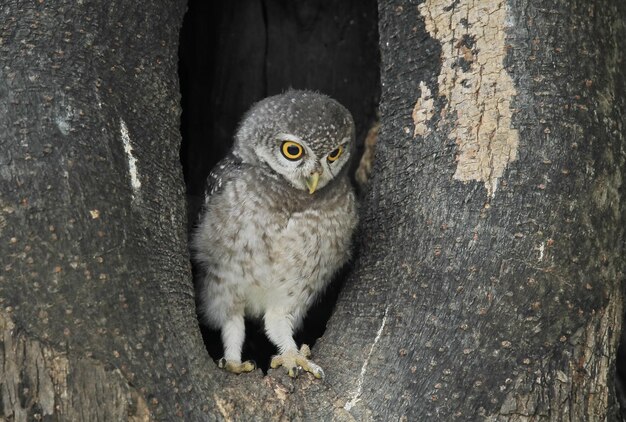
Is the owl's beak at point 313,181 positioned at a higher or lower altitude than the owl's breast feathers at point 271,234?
higher

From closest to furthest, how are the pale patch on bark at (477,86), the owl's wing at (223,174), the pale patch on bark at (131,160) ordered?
the pale patch on bark at (131,160)
the pale patch on bark at (477,86)
the owl's wing at (223,174)

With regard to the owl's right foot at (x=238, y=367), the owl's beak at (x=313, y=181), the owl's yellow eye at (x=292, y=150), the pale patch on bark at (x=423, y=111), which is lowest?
the owl's right foot at (x=238, y=367)

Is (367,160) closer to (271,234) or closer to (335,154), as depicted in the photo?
(335,154)

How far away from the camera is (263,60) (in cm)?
459

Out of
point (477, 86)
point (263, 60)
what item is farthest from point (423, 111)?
point (263, 60)

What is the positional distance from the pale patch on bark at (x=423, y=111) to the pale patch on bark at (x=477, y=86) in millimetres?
54

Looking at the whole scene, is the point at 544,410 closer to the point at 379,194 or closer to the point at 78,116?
the point at 379,194

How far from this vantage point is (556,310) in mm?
2758

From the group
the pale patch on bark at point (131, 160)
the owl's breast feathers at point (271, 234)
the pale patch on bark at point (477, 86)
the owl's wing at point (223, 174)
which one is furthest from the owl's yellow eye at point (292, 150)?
the pale patch on bark at point (131, 160)

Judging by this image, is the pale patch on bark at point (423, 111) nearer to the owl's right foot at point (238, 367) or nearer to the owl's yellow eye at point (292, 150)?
the owl's yellow eye at point (292, 150)

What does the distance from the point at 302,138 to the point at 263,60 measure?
1.41m

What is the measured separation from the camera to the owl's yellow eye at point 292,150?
3.33 m

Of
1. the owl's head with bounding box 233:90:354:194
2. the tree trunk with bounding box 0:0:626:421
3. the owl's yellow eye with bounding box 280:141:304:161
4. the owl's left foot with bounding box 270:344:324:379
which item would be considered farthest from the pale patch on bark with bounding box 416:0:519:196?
the owl's left foot with bounding box 270:344:324:379

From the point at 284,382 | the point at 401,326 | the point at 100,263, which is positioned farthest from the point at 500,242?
the point at 100,263
